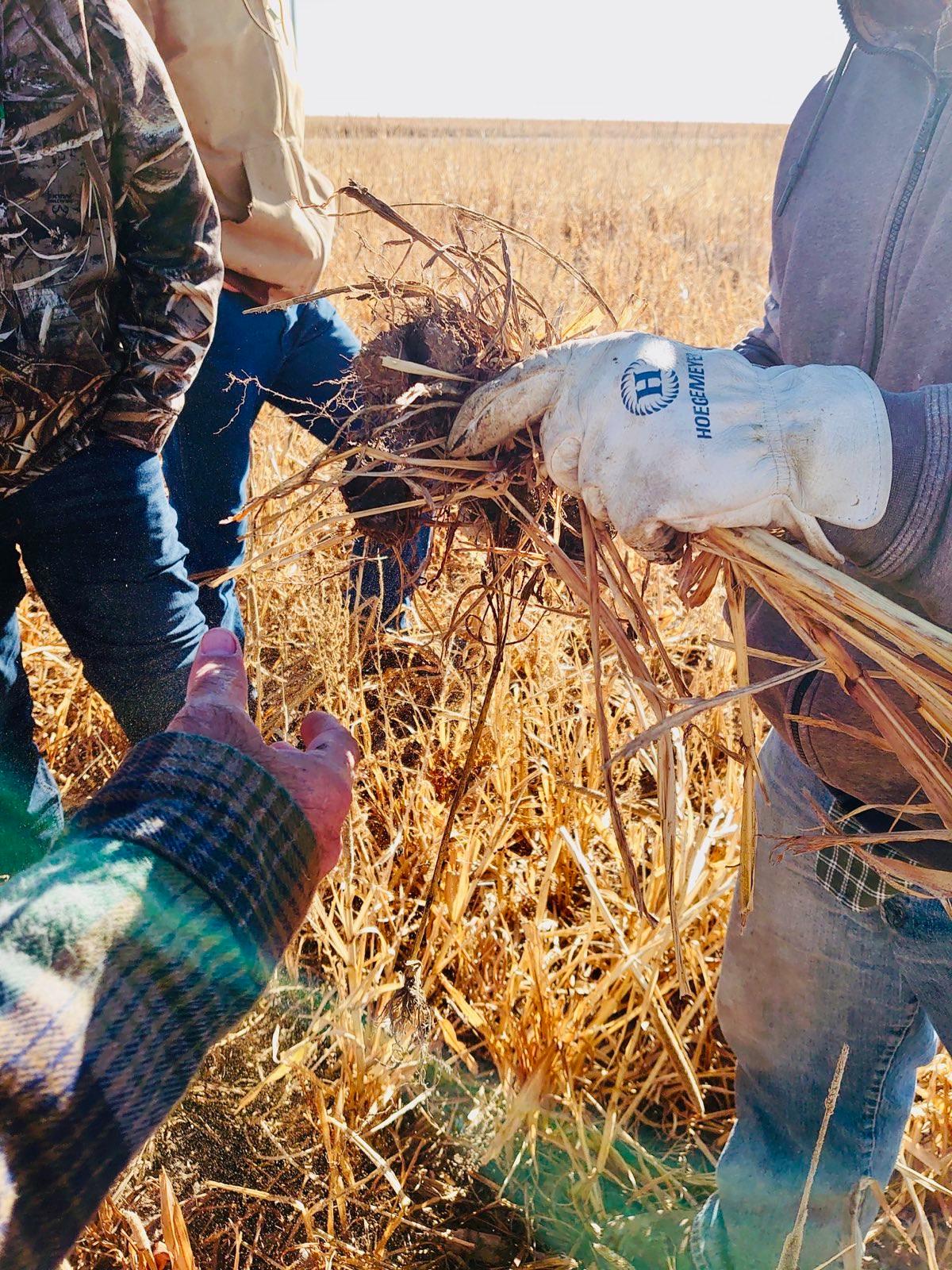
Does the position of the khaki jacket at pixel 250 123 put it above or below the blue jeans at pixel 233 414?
above

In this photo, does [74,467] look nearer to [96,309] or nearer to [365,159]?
[96,309]

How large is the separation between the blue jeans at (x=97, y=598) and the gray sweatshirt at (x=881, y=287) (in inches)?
39.9

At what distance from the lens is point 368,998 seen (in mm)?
1575

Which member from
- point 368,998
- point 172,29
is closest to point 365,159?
point 172,29

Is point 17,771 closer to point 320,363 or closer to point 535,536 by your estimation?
point 320,363

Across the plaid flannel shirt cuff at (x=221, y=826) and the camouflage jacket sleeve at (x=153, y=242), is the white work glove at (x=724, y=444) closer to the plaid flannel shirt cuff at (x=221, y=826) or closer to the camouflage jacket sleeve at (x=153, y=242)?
the plaid flannel shirt cuff at (x=221, y=826)

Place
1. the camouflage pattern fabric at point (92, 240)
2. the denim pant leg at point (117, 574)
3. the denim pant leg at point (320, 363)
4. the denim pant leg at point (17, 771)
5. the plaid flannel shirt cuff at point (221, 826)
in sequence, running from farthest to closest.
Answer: the denim pant leg at point (320, 363) < the denim pant leg at point (17, 771) < the denim pant leg at point (117, 574) < the camouflage pattern fabric at point (92, 240) < the plaid flannel shirt cuff at point (221, 826)

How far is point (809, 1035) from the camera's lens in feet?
4.00

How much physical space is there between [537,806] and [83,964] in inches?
56.1

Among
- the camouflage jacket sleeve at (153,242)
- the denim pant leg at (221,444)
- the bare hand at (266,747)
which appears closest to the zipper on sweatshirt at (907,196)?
the bare hand at (266,747)

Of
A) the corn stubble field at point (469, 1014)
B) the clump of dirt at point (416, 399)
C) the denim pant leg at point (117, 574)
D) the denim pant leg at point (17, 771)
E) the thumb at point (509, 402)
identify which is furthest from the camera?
the denim pant leg at point (17, 771)

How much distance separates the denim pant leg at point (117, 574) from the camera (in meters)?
1.54

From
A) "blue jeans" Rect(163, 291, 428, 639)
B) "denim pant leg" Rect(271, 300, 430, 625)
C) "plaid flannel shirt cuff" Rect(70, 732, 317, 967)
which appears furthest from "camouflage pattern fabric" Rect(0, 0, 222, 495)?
"plaid flannel shirt cuff" Rect(70, 732, 317, 967)

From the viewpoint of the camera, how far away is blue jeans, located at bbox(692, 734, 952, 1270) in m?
1.17
